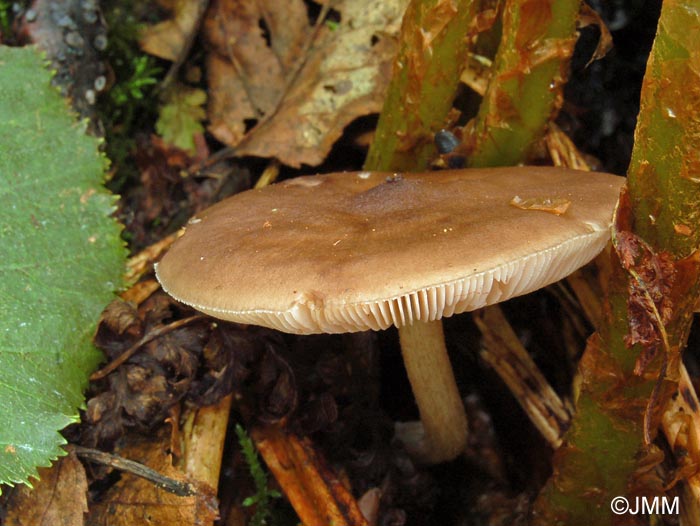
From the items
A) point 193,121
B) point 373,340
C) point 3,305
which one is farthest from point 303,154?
point 3,305

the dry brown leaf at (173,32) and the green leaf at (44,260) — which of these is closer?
the green leaf at (44,260)

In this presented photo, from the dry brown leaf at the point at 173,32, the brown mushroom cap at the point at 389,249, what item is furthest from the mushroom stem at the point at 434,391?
the dry brown leaf at the point at 173,32

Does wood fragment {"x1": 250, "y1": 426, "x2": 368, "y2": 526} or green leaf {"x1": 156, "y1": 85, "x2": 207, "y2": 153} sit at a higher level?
green leaf {"x1": 156, "y1": 85, "x2": 207, "y2": 153}

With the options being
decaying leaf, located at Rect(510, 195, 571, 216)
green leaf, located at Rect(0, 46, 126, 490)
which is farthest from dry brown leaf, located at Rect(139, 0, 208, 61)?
decaying leaf, located at Rect(510, 195, 571, 216)

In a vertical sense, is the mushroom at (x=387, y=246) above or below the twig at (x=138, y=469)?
above

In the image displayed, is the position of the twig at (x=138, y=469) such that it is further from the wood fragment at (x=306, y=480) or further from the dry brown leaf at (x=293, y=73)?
the dry brown leaf at (x=293, y=73)

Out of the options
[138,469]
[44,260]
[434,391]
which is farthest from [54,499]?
[434,391]

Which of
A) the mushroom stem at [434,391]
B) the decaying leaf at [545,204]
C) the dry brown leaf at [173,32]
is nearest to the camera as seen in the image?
the decaying leaf at [545,204]

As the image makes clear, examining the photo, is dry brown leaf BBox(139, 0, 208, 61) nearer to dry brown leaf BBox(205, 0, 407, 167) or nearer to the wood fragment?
dry brown leaf BBox(205, 0, 407, 167)
